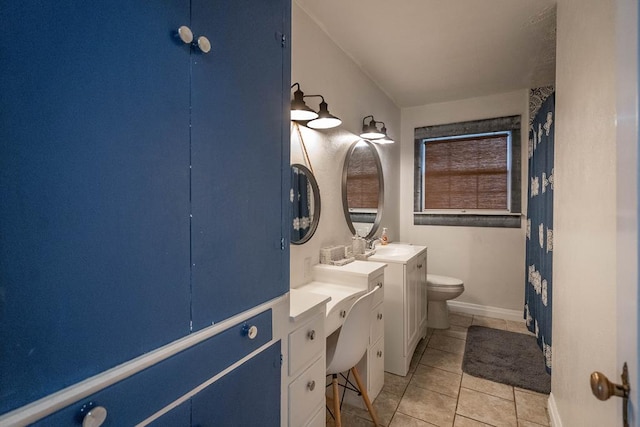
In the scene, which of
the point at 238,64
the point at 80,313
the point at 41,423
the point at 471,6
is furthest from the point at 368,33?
the point at 41,423

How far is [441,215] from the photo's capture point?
3645mm

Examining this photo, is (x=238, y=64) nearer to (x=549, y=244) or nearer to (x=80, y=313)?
(x=80, y=313)

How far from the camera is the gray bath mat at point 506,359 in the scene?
2234mm

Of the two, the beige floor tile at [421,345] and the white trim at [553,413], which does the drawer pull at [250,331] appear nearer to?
the white trim at [553,413]

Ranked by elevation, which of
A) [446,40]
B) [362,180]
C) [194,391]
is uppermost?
[446,40]

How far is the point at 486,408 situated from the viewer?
6.39 ft

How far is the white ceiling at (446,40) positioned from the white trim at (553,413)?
2.53 m

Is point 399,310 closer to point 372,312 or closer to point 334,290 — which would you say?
point 372,312

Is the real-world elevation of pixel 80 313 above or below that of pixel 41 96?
below

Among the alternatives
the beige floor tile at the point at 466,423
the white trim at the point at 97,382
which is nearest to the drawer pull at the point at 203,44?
the white trim at the point at 97,382

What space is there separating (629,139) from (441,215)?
3.25 m

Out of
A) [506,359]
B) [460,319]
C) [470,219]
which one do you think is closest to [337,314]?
[506,359]

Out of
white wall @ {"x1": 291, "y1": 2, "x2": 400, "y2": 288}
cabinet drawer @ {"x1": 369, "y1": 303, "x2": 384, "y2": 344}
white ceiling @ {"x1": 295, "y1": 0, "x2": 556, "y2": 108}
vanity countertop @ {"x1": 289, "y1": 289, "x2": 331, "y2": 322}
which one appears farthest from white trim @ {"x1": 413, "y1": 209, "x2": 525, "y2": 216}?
vanity countertop @ {"x1": 289, "y1": 289, "x2": 331, "y2": 322}

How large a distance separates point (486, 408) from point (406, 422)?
1.93ft
